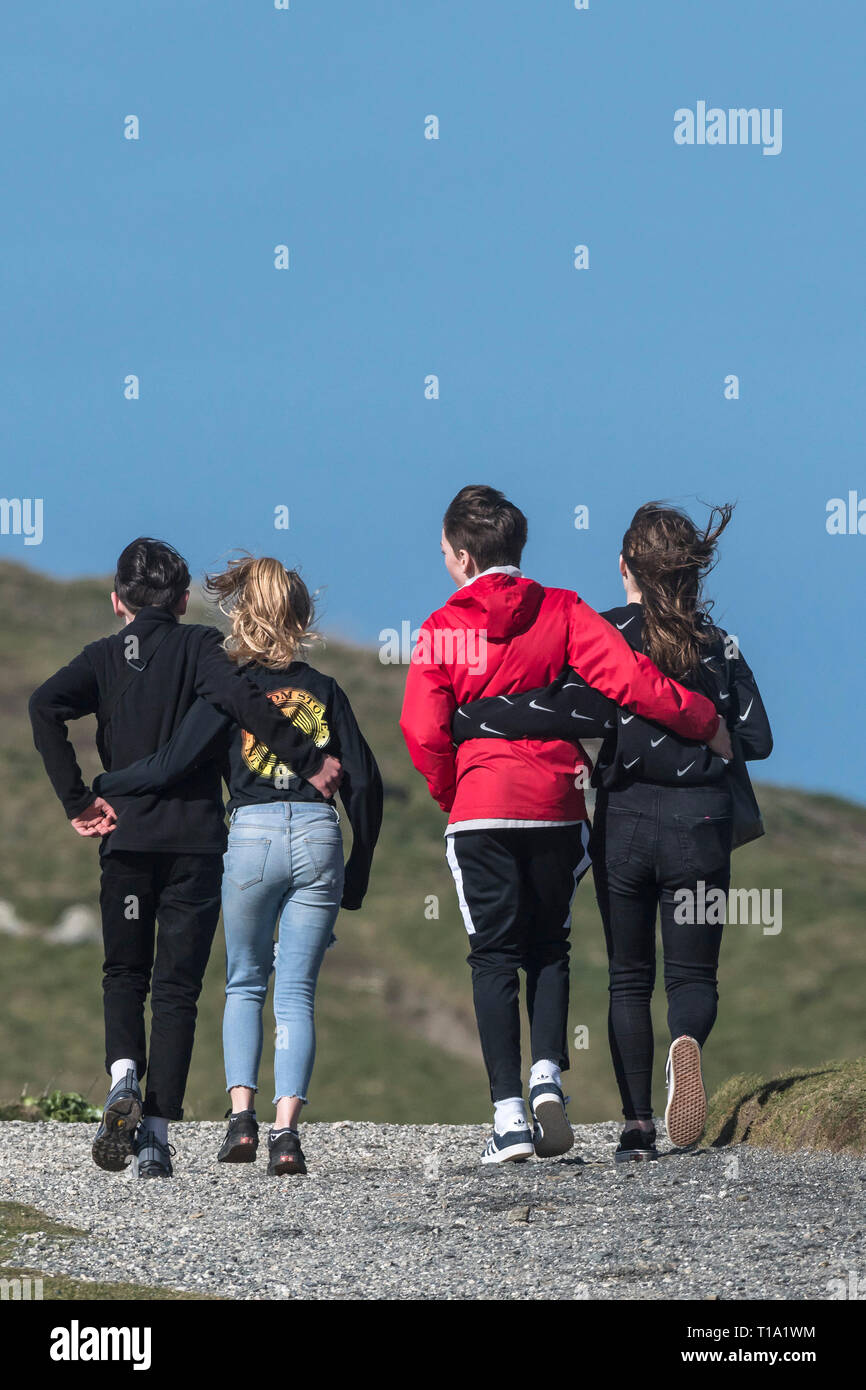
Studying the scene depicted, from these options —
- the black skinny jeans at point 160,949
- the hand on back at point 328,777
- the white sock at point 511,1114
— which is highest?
the hand on back at point 328,777

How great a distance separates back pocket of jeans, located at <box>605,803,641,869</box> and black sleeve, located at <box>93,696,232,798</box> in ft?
5.29

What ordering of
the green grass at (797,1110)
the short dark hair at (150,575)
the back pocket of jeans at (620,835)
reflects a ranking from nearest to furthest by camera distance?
the back pocket of jeans at (620,835)
the short dark hair at (150,575)
the green grass at (797,1110)

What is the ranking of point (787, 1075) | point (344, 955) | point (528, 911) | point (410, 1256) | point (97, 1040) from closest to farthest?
point (410, 1256) < point (528, 911) < point (787, 1075) < point (97, 1040) < point (344, 955)

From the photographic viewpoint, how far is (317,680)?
6.62 meters

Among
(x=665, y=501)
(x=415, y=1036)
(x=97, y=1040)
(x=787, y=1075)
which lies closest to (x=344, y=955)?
(x=415, y=1036)

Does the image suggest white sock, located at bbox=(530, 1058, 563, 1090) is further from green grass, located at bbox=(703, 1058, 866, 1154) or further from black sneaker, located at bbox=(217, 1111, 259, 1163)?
green grass, located at bbox=(703, 1058, 866, 1154)

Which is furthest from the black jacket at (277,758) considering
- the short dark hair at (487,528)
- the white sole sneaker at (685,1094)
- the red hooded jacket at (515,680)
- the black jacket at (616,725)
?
the white sole sneaker at (685,1094)

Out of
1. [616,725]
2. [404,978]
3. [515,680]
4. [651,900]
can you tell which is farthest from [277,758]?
[404,978]

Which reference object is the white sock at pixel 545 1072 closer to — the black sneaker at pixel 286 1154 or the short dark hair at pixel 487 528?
the black sneaker at pixel 286 1154

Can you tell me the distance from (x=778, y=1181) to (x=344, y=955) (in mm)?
27368

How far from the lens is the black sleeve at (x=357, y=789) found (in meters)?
6.50

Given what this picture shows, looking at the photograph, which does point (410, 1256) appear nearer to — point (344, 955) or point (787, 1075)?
point (787, 1075)

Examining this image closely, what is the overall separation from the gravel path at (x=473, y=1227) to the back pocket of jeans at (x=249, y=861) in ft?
4.17

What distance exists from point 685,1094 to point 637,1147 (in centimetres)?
56
